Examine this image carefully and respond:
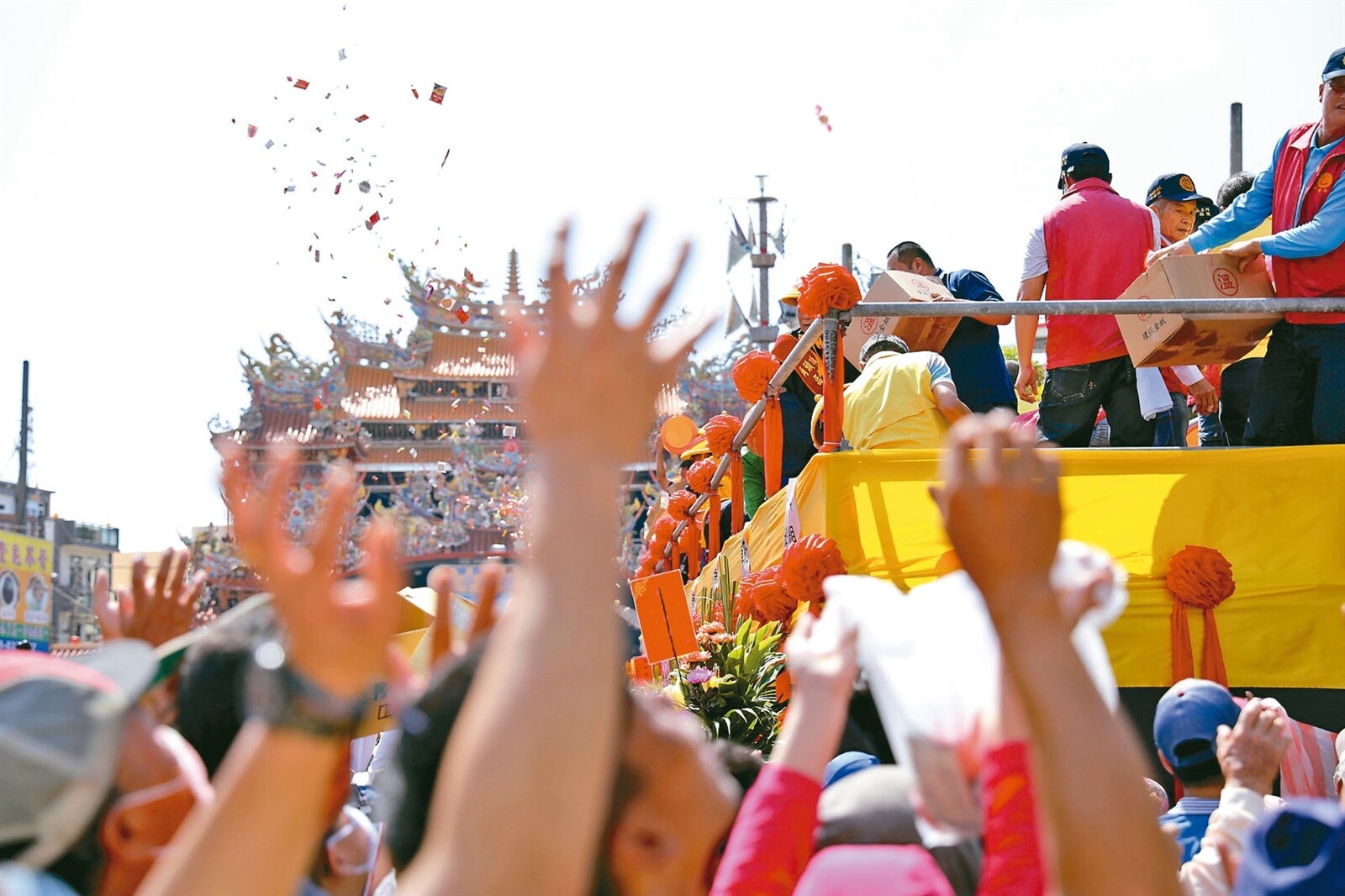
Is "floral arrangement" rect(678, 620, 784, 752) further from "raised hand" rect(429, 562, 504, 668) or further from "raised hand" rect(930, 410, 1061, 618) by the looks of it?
"raised hand" rect(930, 410, 1061, 618)

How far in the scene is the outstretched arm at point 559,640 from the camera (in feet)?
3.15

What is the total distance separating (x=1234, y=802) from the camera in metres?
2.27

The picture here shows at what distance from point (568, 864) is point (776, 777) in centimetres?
59

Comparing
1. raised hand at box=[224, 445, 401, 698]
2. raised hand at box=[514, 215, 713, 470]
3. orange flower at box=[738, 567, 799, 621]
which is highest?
raised hand at box=[514, 215, 713, 470]

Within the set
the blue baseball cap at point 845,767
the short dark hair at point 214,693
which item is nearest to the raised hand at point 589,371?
the short dark hair at point 214,693

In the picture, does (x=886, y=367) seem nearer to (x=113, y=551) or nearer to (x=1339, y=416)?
(x=1339, y=416)

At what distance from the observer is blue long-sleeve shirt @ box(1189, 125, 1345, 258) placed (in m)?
4.64

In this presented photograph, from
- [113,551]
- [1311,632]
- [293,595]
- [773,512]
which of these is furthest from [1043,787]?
[113,551]

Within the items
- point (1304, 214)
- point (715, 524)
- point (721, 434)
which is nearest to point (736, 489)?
point (721, 434)

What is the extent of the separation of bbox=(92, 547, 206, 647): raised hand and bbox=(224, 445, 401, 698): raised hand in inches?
36.6

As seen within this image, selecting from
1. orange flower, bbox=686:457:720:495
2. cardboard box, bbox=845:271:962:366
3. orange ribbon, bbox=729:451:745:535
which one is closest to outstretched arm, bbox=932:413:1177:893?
cardboard box, bbox=845:271:962:366

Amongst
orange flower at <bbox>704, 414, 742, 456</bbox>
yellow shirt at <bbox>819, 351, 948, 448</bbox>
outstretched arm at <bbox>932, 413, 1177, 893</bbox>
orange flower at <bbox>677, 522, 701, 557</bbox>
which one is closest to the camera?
outstretched arm at <bbox>932, 413, 1177, 893</bbox>

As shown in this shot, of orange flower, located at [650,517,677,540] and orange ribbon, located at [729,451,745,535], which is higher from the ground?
orange ribbon, located at [729,451,745,535]

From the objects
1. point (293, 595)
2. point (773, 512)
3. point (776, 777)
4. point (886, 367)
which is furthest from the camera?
point (773, 512)
